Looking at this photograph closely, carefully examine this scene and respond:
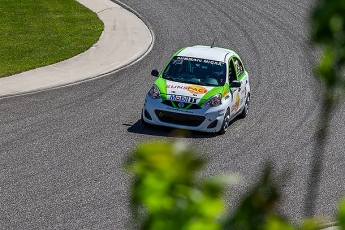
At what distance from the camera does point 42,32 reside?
2419 cm

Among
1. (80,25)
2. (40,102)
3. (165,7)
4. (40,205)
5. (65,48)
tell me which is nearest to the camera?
(40,205)

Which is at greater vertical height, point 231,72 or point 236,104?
point 231,72

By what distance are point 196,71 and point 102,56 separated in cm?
630

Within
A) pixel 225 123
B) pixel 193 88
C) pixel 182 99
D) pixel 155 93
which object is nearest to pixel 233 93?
pixel 225 123

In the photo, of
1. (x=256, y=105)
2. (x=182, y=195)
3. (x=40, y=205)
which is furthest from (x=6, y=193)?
(x=182, y=195)

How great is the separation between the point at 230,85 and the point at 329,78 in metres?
15.0

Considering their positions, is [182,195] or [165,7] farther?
[165,7]

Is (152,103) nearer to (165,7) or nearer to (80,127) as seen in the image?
(80,127)

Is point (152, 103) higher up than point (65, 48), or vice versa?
point (152, 103)

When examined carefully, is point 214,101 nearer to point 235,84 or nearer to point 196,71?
point 235,84

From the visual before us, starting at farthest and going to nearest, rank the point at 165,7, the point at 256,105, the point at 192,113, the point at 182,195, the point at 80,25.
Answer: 1. the point at 165,7
2. the point at 80,25
3. the point at 256,105
4. the point at 192,113
5. the point at 182,195

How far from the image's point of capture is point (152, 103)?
619 inches

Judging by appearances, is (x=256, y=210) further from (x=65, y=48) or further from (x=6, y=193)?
(x=65, y=48)

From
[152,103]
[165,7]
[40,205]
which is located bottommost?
[165,7]
